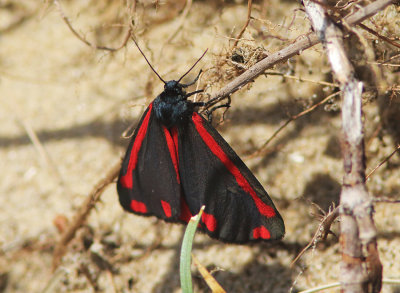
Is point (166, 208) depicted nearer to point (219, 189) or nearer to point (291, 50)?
point (219, 189)

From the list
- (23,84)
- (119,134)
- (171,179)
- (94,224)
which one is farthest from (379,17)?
(23,84)

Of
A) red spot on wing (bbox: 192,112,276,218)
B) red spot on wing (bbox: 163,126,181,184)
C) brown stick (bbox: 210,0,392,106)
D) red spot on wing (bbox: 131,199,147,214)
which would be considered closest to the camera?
brown stick (bbox: 210,0,392,106)

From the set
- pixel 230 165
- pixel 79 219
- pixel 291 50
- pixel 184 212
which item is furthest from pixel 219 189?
pixel 79 219

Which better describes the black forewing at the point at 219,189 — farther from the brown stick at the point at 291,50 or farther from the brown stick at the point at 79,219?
the brown stick at the point at 79,219

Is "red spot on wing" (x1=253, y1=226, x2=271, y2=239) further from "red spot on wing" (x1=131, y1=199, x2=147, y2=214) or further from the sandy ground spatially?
"red spot on wing" (x1=131, y1=199, x2=147, y2=214)

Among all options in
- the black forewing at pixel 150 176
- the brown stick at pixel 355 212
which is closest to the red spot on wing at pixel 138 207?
the black forewing at pixel 150 176

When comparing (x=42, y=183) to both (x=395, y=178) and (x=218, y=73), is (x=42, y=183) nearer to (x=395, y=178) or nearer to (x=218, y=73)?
(x=218, y=73)

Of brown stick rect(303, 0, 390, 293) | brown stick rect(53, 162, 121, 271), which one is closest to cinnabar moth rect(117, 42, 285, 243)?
brown stick rect(53, 162, 121, 271)
